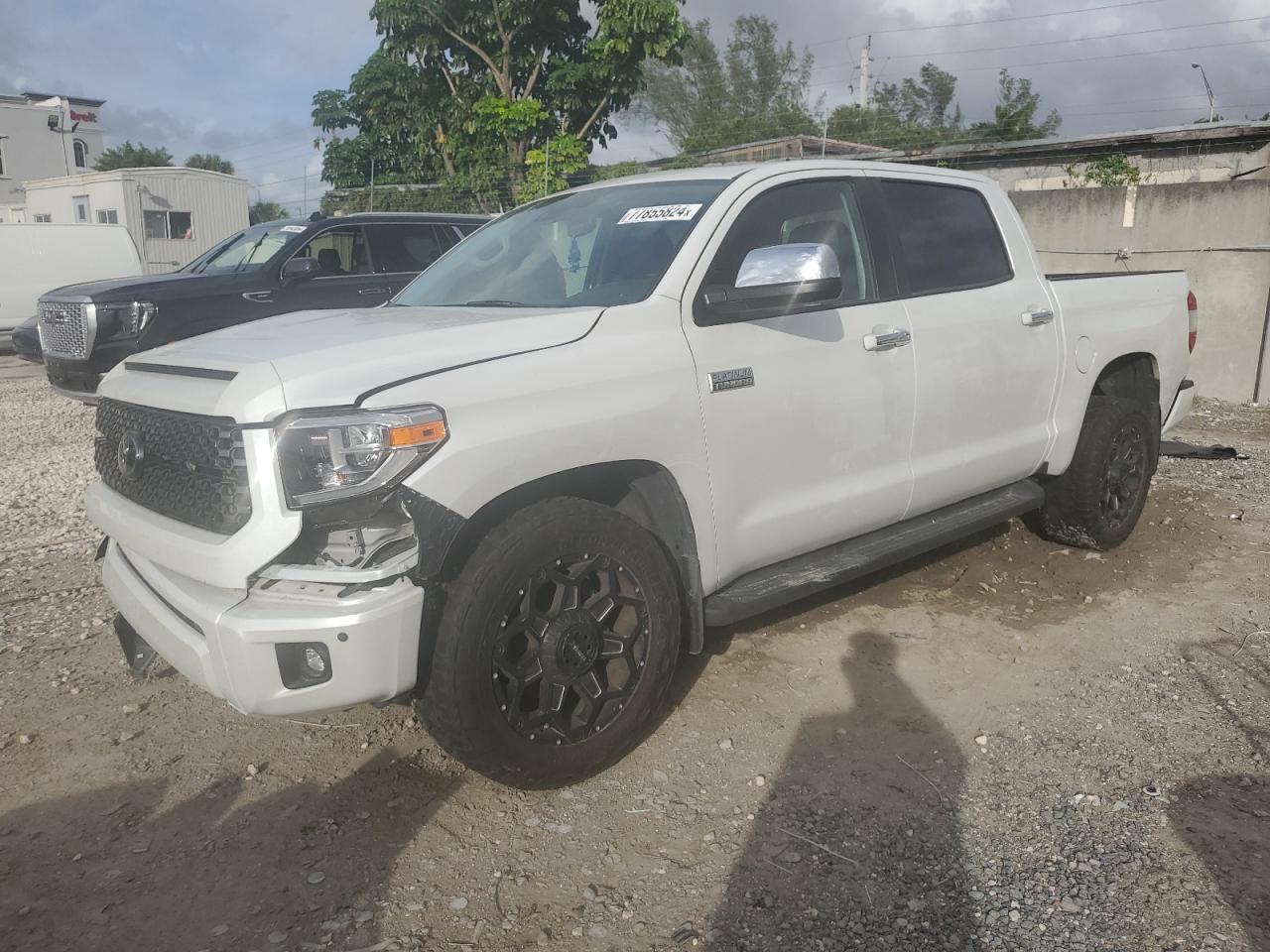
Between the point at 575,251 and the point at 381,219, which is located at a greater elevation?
the point at 381,219

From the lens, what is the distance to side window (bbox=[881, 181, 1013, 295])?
421cm

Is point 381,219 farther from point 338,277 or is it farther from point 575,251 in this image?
point 575,251

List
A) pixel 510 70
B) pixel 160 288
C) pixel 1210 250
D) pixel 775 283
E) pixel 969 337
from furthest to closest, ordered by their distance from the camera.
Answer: pixel 510 70 < pixel 1210 250 < pixel 160 288 < pixel 969 337 < pixel 775 283

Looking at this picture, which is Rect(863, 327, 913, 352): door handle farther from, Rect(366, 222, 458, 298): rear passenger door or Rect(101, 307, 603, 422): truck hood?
Rect(366, 222, 458, 298): rear passenger door

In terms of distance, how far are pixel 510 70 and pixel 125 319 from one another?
34.4 ft

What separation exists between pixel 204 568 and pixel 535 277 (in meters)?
1.69

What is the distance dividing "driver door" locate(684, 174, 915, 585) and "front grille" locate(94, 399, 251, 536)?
55.8 inches

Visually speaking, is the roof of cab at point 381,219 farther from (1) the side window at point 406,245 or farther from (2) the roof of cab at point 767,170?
Answer: (2) the roof of cab at point 767,170

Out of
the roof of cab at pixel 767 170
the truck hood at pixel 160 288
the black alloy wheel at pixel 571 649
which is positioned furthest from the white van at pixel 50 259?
the black alloy wheel at pixel 571 649

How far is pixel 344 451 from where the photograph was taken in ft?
8.58

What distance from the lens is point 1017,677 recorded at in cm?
397

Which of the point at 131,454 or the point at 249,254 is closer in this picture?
the point at 131,454

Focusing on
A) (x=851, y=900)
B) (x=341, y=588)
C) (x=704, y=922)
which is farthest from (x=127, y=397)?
(x=851, y=900)

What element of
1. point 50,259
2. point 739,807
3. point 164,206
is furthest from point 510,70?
point 739,807
